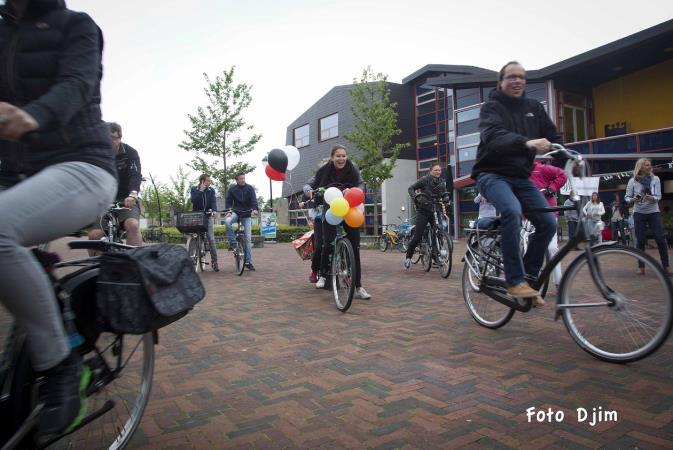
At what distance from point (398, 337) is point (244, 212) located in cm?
620

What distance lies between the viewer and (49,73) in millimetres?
1756

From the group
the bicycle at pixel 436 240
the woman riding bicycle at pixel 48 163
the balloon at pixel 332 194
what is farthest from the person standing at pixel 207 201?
the woman riding bicycle at pixel 48 163

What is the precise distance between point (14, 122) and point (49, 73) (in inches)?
14.3

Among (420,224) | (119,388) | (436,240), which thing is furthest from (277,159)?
(119,388)

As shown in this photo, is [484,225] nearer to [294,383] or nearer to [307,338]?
[307,338]

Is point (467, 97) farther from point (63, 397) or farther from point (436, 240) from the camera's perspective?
point (63, 397)

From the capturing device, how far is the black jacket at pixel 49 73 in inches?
67.8

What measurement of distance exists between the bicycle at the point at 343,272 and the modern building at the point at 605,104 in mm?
10067

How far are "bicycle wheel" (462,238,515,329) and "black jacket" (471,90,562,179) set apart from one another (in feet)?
2.96

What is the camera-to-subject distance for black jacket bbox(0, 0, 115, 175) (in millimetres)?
1722

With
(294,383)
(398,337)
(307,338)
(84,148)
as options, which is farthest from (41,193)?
(398,337)

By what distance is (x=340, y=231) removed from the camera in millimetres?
5566

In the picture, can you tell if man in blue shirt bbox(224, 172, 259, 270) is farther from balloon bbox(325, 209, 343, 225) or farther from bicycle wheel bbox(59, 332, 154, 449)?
bicycle wheel bbox(59, 332, 154, 449)

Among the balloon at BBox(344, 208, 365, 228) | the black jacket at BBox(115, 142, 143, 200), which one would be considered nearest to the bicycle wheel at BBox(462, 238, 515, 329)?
the balloon at BBox(344, 208, 365, 228)
